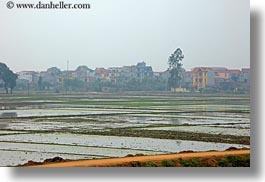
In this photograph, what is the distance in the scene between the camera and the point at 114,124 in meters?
3.79

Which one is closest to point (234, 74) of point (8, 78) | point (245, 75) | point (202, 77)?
point (245, 75)

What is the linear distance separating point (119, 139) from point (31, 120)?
0.55 metres

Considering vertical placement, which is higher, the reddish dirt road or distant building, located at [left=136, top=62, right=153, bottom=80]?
distant building, located at [left=136, top=62, right=153, bottom=80]

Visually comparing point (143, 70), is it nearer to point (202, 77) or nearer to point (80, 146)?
point (202, 77)

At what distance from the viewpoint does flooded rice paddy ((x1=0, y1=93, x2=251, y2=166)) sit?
373cm

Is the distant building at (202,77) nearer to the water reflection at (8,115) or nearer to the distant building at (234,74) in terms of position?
the distant building at (234,74)

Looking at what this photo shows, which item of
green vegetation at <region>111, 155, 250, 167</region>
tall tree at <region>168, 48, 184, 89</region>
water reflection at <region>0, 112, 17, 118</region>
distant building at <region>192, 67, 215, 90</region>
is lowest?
green vegetation at <region>111, 155, 250, 167</region>

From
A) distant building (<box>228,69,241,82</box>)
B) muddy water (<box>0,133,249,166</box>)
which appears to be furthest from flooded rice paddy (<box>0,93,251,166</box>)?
distant building (<box>228,69,241,82</box>)

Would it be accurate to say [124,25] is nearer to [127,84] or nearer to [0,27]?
[127,84]

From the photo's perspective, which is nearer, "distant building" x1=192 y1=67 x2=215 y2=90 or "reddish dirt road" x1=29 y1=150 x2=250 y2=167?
"reddish dirt road" x1=29 y1=150 x2=250 y2=167

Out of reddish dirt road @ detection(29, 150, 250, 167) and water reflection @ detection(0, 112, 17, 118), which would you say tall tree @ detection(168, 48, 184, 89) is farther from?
water reflection @ detection(0, 112, 17, 118)

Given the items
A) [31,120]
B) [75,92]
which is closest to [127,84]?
[75,92]

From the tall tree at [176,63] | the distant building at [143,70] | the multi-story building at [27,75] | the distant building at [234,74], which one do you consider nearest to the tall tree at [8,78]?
the multi-story building at [27,75]

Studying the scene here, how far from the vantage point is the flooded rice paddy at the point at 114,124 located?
3.73m
